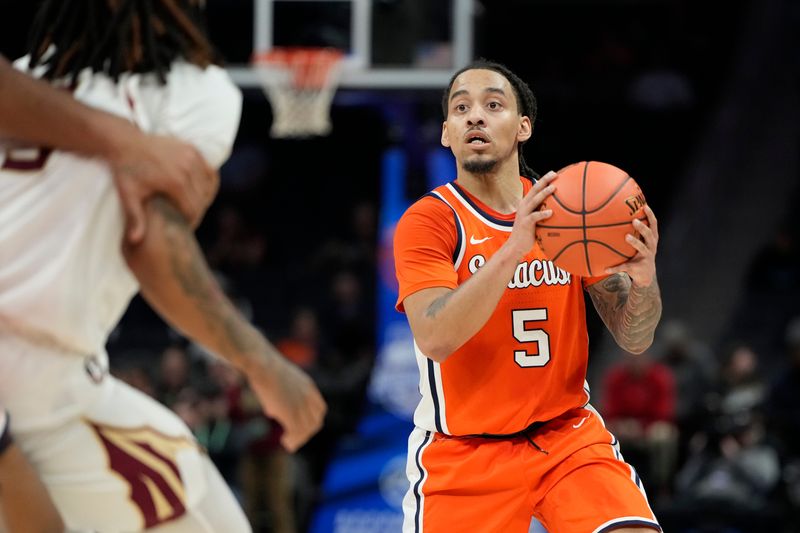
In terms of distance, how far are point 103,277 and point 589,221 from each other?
1498 millimetres

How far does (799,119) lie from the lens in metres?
16.4

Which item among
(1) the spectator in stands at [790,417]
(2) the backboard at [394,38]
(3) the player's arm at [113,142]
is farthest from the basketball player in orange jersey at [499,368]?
(1) the spectator in stands at [790,417]

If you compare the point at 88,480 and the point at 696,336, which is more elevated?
the point at 88,480

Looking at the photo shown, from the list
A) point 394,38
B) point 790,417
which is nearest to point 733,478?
point 790,417

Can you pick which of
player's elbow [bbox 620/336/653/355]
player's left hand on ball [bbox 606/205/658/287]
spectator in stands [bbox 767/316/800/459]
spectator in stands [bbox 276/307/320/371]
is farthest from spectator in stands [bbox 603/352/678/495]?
player's left hand on ball [bbox 606/205/658/287]

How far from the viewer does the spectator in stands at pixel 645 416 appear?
10273 mm

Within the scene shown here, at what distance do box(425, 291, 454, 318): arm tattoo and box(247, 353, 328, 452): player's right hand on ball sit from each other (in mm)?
742

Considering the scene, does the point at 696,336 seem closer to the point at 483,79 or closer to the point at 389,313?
the point at 389,313

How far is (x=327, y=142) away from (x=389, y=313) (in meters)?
5.89

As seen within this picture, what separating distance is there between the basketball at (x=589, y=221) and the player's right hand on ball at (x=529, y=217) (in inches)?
1.0

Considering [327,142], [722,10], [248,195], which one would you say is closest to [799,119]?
[722,10]

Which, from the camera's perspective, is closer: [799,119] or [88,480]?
[88,480]

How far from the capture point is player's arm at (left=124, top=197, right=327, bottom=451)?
3.24 metres

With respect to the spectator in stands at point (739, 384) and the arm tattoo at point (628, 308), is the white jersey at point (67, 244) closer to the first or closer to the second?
the arm tattoo at point (628, 308)
